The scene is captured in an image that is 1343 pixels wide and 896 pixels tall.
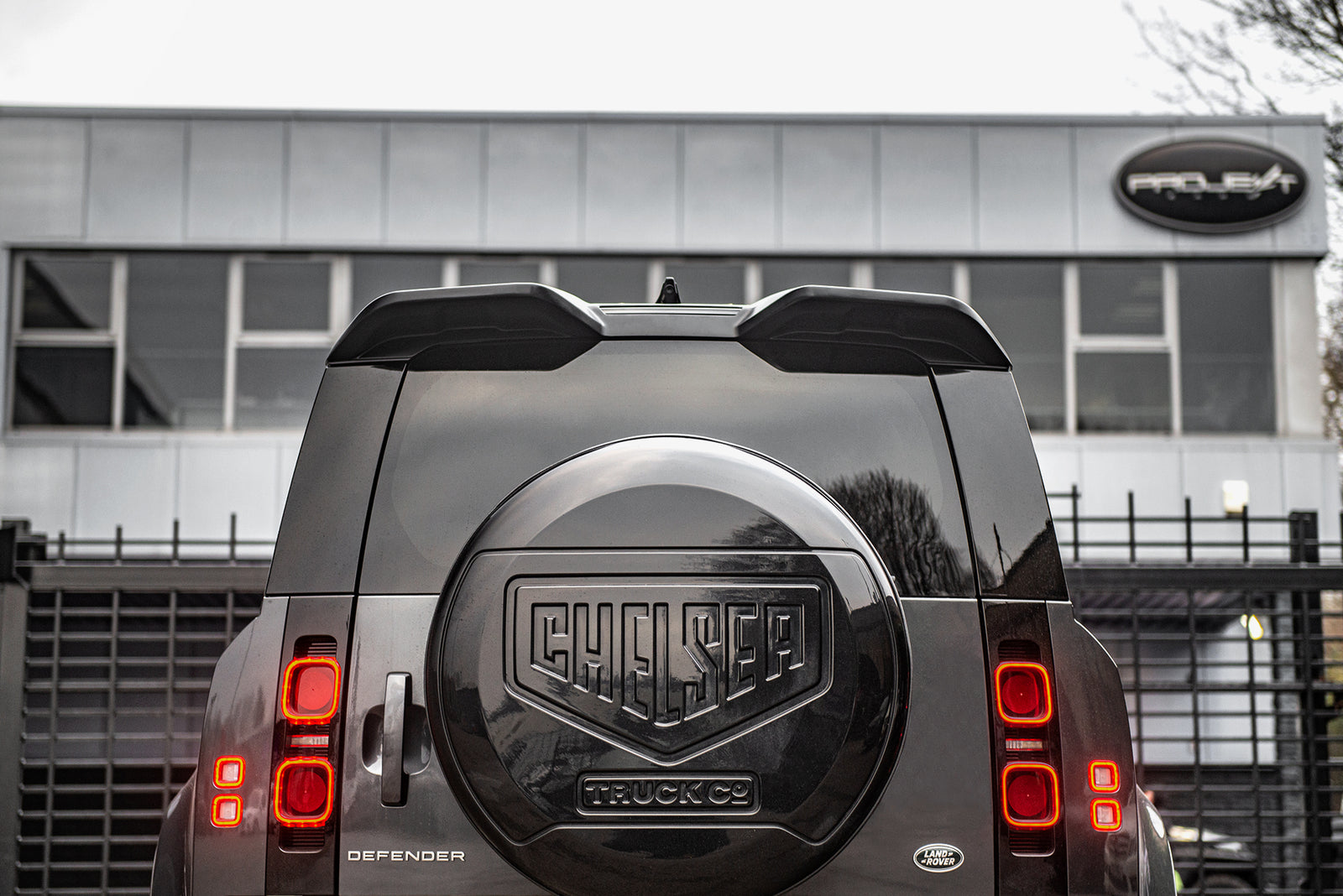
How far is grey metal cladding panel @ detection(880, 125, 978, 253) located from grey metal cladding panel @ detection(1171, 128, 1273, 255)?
6.68 feet

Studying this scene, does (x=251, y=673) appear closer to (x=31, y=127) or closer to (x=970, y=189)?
(x=970, y=189)

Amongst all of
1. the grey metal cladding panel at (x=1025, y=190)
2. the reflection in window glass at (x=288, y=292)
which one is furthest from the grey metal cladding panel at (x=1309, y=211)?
the reflection in window glass at (x=288, y=292)

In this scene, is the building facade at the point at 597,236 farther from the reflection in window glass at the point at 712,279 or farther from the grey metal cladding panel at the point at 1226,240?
the reflection in window glass at the point at 712,279

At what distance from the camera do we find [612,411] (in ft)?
6.82

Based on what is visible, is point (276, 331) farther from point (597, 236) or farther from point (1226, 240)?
point (1226, 240)

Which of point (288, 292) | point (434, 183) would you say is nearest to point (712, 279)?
point (434, 183)

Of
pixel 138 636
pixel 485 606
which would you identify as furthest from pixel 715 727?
pixel 138 636

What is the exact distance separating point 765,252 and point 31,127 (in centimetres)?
702

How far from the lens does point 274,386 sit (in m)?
9.58

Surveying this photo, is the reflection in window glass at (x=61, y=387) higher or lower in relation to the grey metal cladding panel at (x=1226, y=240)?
lower

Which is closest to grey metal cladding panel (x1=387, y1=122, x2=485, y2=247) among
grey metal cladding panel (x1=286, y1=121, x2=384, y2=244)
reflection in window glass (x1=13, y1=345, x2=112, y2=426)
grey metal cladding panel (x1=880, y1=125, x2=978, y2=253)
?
grey metal cladding panel (x1=286, y1=121, x2=384, y2=244)

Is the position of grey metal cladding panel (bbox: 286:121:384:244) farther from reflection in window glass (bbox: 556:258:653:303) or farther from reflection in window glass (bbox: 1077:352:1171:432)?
reflection in window glass (bbox: 1077:352:1171:432)

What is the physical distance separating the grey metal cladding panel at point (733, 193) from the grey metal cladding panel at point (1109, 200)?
292cm

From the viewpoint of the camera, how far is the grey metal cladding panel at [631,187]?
9594mm
